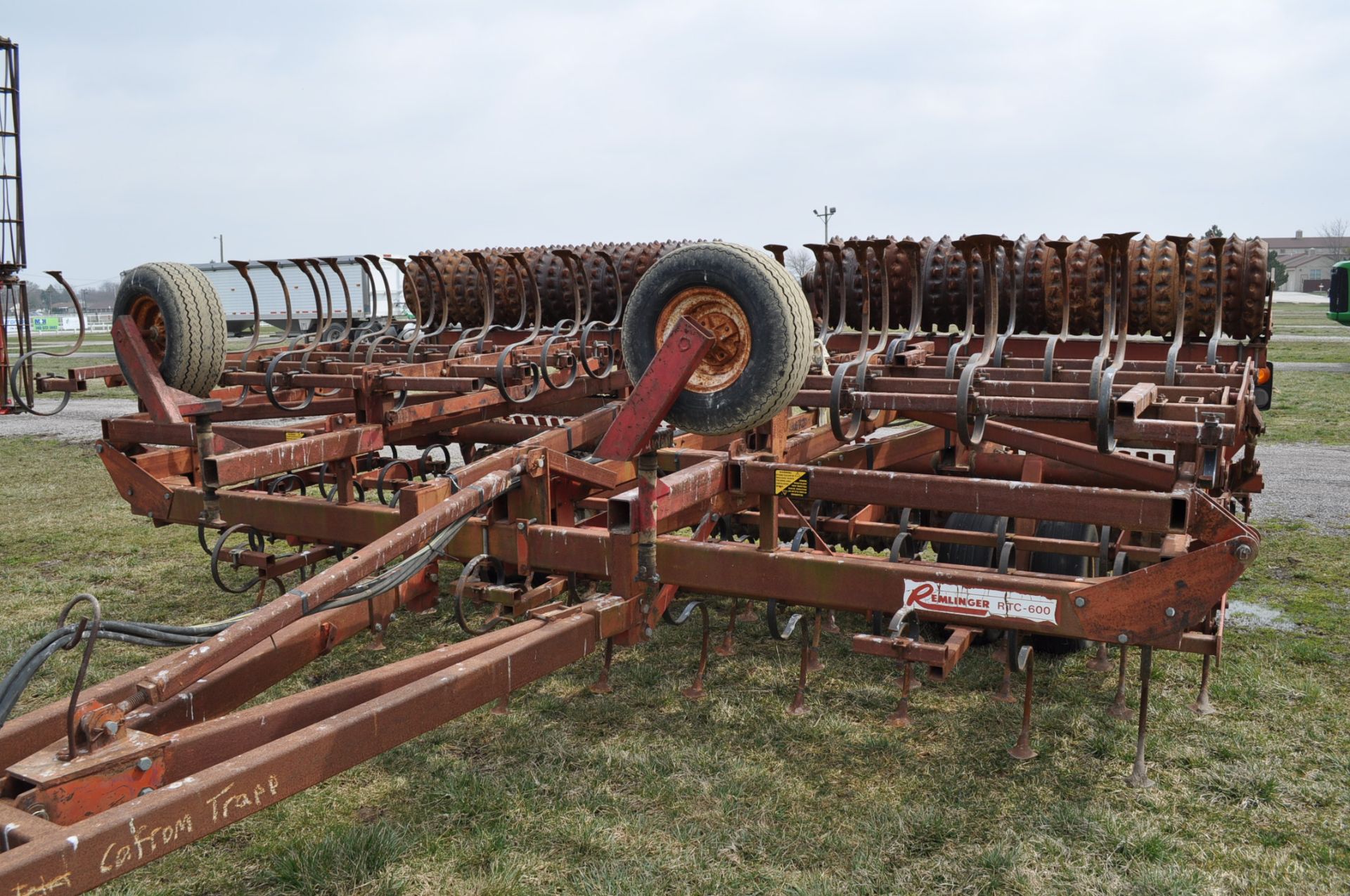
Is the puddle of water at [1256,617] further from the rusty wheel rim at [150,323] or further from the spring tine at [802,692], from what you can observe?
the rusty wheel rim at [150,323]

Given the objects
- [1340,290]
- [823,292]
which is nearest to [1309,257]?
[1340,290]

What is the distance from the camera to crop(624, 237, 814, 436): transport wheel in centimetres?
358

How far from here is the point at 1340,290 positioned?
81.7 ft

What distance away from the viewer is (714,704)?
15.5 feet

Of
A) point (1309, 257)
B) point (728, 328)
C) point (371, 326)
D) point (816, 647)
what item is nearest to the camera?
point (728, 328)

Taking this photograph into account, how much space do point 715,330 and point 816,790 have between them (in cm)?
179

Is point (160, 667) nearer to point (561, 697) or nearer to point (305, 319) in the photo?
point (561, 697)

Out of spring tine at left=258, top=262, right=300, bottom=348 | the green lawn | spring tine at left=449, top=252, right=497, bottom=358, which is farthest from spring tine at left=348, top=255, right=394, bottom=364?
the green lawn

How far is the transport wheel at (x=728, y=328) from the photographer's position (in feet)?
11.8

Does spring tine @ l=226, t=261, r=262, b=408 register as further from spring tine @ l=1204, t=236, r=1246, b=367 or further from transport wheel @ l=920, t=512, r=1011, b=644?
spring tine @ l=1204, t=236, r=1246, b=367

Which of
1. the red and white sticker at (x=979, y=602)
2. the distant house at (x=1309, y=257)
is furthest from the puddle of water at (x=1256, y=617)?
the distant house at (x=1309, y=257)

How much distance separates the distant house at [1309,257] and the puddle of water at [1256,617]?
96.6m

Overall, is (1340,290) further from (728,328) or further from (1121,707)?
(728,328)

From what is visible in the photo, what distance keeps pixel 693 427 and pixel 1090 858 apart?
198cm
